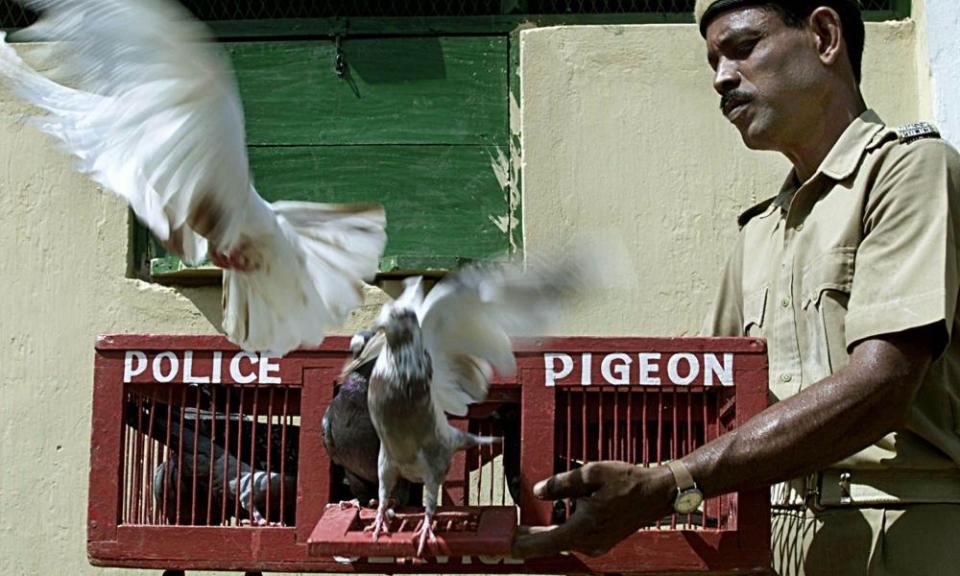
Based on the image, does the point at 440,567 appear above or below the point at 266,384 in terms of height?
below

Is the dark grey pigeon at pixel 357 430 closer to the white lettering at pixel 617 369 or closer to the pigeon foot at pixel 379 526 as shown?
the pigeon foot at pixel 379 526

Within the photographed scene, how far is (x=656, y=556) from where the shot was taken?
8.56 ft

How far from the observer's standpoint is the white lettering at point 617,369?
2.63 metres

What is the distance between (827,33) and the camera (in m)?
2.98

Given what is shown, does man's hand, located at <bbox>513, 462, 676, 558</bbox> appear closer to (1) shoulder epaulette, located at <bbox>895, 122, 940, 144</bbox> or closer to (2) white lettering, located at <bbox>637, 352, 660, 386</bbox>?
(2) white lettering, located at <bbox>637, 352, 660, 386</bbox>

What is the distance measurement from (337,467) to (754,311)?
866mm

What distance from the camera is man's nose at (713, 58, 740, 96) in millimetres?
2965

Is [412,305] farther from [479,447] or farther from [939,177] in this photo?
[939,177]

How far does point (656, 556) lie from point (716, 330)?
726 mm

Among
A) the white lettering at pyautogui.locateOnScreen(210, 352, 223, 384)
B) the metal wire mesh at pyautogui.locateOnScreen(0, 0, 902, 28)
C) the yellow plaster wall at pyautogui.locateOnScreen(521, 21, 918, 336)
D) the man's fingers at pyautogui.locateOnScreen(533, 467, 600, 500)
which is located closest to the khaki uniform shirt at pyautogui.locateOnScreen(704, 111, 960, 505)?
the man's fingers at pyautogui.locateOnScreen(533, 467, 600, 500)

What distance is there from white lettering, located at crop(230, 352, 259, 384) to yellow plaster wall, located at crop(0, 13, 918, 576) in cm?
172

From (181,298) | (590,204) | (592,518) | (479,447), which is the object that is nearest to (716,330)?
(479,447)

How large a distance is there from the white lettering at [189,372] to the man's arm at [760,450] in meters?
0.62

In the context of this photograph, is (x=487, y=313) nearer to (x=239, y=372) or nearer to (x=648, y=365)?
(x=648, y=365)
